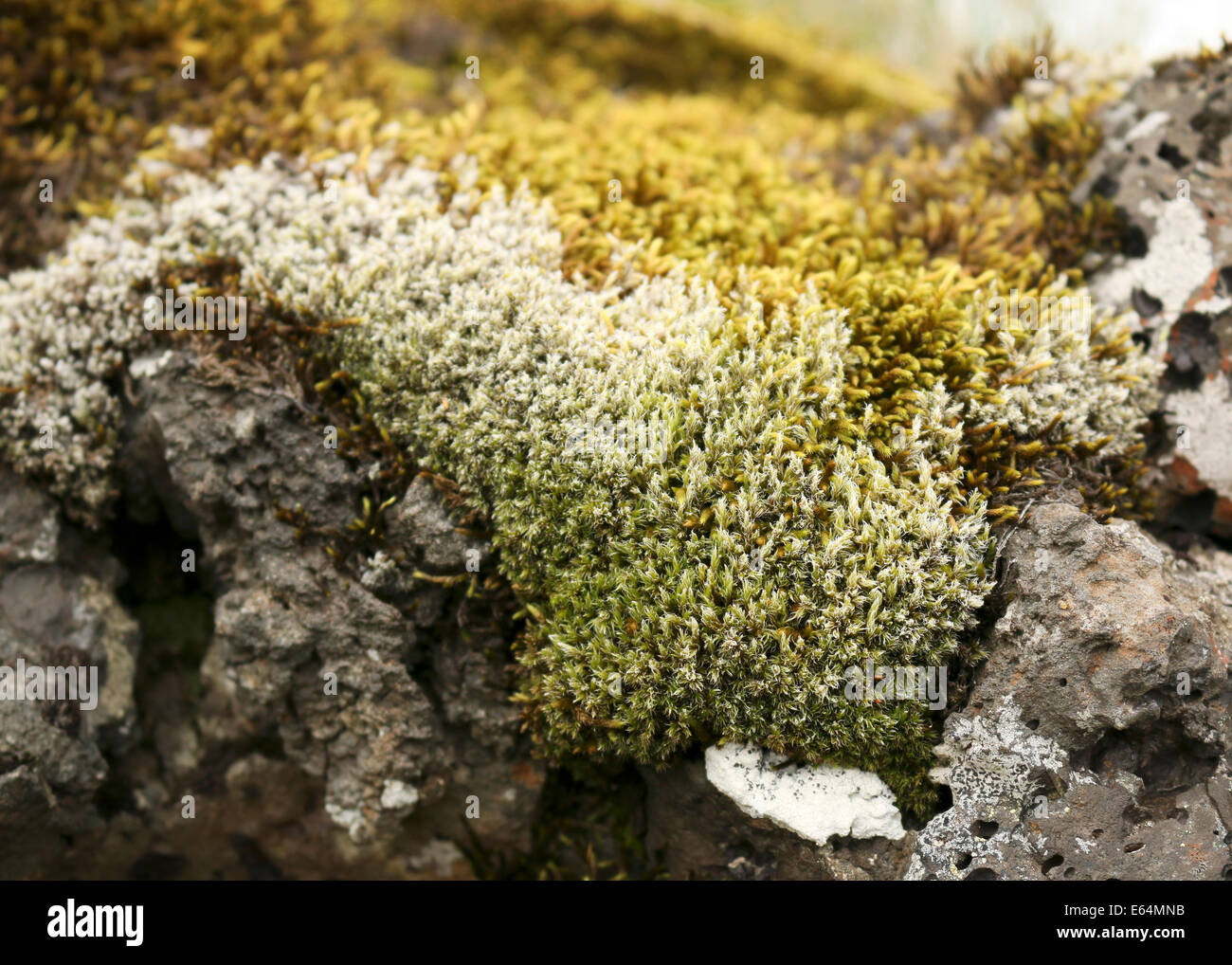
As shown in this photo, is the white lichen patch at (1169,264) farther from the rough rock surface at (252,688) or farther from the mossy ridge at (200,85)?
the mossy ridge at (200,85)

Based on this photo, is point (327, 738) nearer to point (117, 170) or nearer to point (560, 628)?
point (560, 628)

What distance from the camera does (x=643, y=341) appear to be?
4.30m

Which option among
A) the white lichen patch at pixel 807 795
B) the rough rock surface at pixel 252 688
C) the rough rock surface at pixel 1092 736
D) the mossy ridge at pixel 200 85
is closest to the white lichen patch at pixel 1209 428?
the rough rock surface at pixel 1092 736

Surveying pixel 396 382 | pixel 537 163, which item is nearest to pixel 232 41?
pixel 537 163

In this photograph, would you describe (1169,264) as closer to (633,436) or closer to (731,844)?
(633,436)

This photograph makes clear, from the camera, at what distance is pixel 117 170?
554cm

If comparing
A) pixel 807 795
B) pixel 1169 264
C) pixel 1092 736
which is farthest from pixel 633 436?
pixel 1169 264

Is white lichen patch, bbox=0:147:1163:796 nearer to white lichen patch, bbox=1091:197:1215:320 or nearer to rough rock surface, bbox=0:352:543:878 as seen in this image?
rough rock surface, bbox=0:352:543:878

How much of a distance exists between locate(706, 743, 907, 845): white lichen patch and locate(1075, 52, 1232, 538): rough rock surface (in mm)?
2273

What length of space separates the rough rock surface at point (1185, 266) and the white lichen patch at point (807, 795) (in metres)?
2.27

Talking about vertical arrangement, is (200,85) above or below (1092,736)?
above

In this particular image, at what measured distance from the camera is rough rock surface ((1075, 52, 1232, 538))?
4.60 m

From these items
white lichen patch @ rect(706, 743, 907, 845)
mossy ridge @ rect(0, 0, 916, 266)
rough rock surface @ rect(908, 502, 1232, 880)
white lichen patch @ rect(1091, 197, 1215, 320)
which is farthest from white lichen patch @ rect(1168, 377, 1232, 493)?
mossy ridge @ rect(0, 0, 916, 266)

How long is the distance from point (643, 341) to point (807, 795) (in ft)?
7.35
